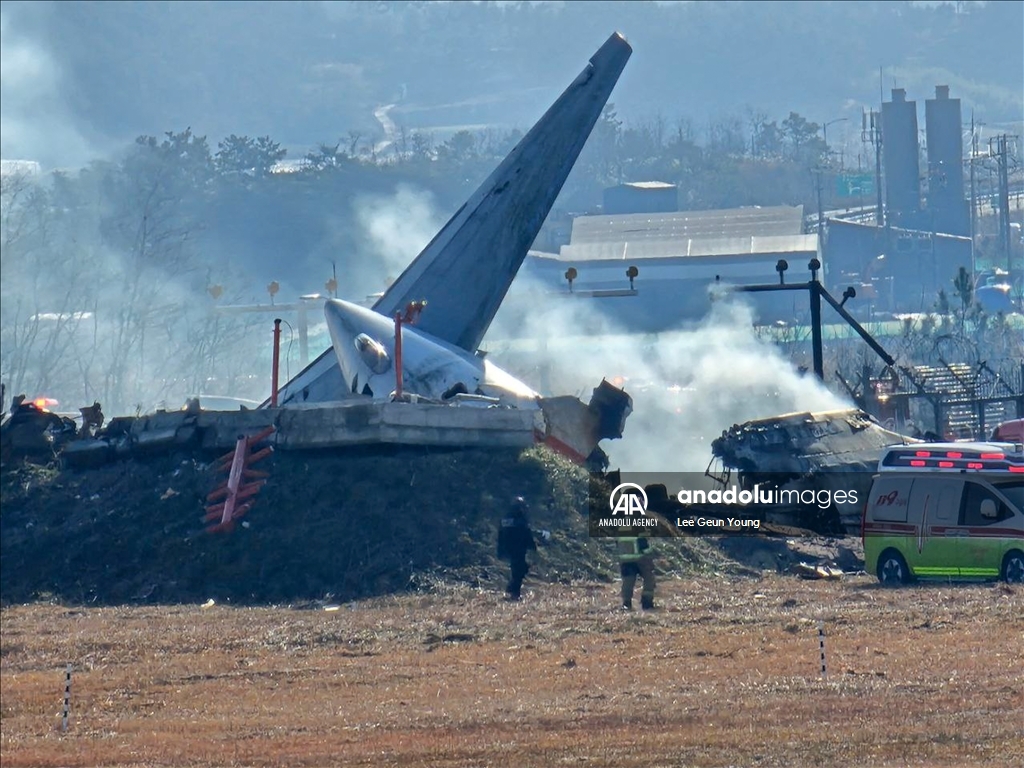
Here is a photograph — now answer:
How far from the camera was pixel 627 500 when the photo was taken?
2734 cm

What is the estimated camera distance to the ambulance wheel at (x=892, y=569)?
22828 mm

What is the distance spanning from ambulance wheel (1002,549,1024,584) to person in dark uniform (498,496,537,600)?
5946 millimetres

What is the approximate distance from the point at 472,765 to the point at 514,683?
3.70 m

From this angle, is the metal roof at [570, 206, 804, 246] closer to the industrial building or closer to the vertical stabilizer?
the industrial building

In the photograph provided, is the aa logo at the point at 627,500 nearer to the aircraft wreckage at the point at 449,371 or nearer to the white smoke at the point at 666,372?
the aircraft wreckage at the point at 449,371

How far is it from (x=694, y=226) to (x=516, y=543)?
3509 inches

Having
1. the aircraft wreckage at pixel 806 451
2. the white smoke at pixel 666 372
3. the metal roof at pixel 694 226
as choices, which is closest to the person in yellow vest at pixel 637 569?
the aircraft wreckage at pixel 806 451

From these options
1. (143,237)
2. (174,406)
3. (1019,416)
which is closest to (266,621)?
(1019,416)

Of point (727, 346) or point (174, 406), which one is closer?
point (727, 346)

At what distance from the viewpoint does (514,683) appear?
56.1ft

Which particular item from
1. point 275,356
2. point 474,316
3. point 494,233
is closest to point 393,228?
point 494,233

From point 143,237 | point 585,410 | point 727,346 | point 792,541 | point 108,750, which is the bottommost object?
point 108,750

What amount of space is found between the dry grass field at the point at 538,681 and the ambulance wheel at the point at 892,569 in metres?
0.48

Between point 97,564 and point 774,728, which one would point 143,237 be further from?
point 774,728
